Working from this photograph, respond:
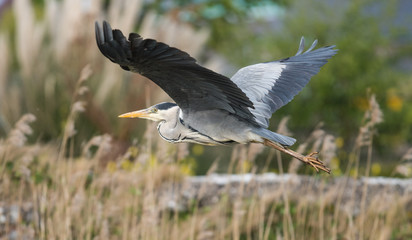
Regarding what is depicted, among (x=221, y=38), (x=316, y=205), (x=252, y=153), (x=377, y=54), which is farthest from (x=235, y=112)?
(x=221, y=38)

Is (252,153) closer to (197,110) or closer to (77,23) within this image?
(197,110)

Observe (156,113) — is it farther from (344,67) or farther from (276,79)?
(344,67)

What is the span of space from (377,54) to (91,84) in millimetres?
6124

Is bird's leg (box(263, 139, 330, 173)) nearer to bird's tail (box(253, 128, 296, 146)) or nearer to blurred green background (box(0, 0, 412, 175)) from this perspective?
bird's tail (box(253, 128, 296, 146))

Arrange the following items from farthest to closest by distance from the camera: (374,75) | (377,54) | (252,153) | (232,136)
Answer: (377,54)
(374,75)
(252,153)
(232,136)

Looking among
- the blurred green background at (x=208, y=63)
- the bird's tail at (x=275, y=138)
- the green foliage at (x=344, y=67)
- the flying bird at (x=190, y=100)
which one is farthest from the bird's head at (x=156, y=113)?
the green foliage at (x=344, y=67)

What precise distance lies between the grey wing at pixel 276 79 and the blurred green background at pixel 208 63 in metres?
1.45

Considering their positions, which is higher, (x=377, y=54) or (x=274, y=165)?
(x=377, y=54)

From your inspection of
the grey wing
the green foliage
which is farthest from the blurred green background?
the grey wing

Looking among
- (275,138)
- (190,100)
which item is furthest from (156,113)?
(275,138)

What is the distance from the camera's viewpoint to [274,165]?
883cm

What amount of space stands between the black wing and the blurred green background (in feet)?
6.10

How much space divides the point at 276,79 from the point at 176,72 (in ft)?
2.83

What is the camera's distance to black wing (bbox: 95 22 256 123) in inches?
61.2
